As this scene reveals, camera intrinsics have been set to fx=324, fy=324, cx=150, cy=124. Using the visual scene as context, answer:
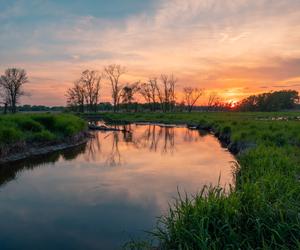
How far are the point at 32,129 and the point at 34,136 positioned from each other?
3.69 feet

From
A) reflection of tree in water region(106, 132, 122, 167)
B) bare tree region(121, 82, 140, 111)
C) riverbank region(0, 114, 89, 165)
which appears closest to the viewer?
reflection of tree in water region(106, 132, 122, 167)

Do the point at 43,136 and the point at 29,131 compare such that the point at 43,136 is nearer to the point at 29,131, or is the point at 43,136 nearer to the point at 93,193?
the point at 29,131

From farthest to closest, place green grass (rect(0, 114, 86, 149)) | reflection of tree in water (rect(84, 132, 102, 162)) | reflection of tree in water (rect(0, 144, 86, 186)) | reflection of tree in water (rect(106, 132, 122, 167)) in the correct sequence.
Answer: reflection of tree in water (rect(84, 132, 102, 162)) → green grass (rect(0, 114, 86, 149)) → reflection of tree in water (rect(106, 132, 122, 167)) → reflection of tree in water (rect(0, 144, 86, 186))

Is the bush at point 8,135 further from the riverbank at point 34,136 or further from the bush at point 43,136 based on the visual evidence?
the bush at point 43,136

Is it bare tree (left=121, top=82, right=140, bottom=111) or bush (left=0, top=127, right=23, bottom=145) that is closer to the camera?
bush (left=0, top=127, right=23, bottom=145)

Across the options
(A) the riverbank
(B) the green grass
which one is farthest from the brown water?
(B) the green grass

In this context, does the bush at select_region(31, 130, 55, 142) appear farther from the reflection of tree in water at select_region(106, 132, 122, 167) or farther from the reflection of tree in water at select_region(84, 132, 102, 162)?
the reflection of tree in water at select_region(106, 132, 122, 167)

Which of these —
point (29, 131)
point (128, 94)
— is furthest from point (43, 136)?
point (128, 94)

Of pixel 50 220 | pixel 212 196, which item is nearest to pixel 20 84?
pixel 50 220

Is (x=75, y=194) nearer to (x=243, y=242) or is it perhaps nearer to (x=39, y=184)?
(x=39, y=184)

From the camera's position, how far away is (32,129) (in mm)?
22078

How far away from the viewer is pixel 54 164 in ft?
57.0

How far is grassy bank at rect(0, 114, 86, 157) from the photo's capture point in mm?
18062

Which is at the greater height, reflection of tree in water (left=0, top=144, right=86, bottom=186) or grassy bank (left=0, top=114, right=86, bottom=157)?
grassy bank (left=0, top=114, right=86, bottom=157)
